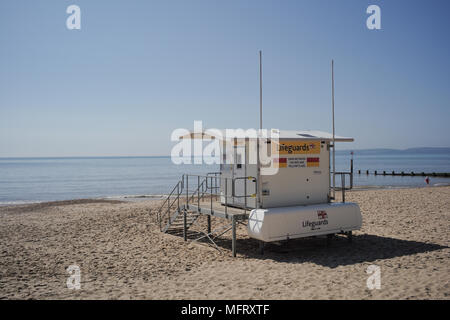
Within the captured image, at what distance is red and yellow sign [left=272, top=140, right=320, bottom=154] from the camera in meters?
10.5

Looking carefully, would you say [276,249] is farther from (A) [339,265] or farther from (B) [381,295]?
(B) [381,295]

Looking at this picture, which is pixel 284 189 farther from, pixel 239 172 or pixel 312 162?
pixel 239 172

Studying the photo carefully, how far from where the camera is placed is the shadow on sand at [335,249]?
9609 millimetres

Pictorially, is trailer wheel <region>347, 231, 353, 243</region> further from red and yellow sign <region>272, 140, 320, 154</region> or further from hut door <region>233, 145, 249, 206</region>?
hut door <region>233, 145, 249, 206</region>

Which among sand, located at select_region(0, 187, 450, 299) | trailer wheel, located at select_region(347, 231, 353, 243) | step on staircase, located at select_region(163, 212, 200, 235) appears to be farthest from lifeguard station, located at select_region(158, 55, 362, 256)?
step on staircase, located at select_region(163, 212, 200, 235)

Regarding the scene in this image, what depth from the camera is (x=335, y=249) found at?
10797 millimetres

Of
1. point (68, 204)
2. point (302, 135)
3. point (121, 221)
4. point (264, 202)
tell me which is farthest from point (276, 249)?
point (68, 204)

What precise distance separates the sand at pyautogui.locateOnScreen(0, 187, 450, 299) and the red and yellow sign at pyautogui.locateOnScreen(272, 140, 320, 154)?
2739 millimetres

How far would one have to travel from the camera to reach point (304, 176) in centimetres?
1095

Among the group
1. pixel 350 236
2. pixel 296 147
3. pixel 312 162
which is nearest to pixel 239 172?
pixel 296 147

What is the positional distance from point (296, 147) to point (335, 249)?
301 centimetres
